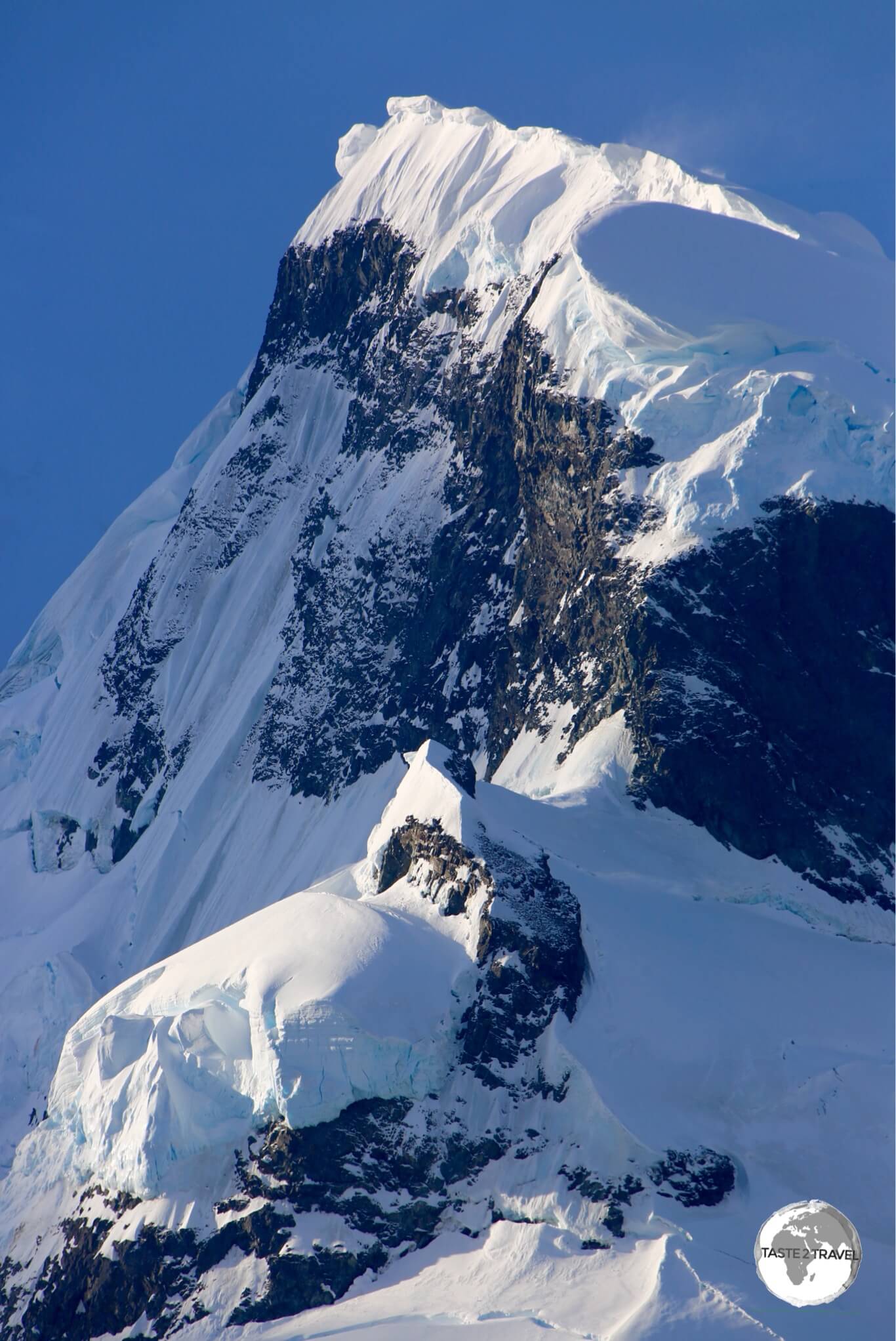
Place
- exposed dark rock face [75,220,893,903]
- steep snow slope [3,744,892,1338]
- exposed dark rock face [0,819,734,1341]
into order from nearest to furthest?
steep snow slope [3,744,892,1338] < exposed dark rock face [0,819,734,1341] < exposed dark rock face [75,220,893,903]

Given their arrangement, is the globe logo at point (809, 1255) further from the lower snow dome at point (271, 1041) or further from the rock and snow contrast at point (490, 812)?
the lower snow dome at point (271, 1041)

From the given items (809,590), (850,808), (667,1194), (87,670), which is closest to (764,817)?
(850,808)

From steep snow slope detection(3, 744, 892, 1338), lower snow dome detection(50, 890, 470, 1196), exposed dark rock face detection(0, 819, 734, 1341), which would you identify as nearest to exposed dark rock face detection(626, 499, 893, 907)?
steep snow slope detection(3, 744, 892, 1338)

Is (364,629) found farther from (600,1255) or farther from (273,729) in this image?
(600,1255)

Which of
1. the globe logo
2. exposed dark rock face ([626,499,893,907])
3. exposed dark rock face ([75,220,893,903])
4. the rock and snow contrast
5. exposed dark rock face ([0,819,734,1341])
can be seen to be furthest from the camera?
exposed dark rock face ([75,220,893,903])

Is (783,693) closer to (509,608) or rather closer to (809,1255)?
(509,608)

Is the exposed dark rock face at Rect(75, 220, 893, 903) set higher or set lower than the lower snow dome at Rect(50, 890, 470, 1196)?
higher

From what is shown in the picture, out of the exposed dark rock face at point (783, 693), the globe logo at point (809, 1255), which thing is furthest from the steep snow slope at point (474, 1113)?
the exposed dark rock face at point (783, 693)

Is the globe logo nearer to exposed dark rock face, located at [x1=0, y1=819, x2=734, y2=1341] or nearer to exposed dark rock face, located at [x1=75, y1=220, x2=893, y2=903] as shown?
exposed dark rock face, located at [x1=0, y1=819, x2=734, y2=1341]
